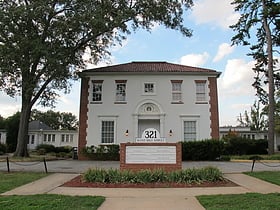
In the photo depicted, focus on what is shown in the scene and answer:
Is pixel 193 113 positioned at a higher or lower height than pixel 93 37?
lower

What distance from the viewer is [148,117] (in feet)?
87.1

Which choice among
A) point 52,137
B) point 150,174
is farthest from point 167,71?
point 52,137

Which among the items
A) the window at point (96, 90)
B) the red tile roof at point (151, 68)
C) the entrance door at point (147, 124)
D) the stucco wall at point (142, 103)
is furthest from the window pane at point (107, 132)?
the red tile roof at point (151, 68)

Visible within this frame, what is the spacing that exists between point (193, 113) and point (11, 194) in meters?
19.3

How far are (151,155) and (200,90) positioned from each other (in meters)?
14.7

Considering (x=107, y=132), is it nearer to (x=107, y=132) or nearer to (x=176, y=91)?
(x=107, y=132)

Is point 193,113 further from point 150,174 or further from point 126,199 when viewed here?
point 126,199

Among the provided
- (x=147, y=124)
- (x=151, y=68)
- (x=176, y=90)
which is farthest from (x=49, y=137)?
(x=176, y=90)

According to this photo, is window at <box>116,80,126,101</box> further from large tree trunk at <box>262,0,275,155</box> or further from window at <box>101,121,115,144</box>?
large tree trunk at <box>262,0,275,155</box>

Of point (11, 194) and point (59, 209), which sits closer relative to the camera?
point (59, 209)

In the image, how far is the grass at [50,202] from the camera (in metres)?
7.09

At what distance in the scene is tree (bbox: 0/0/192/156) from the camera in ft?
70.5

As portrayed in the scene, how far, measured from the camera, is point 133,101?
2675cm

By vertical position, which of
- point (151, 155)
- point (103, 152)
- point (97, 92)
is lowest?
point (103, 152)
